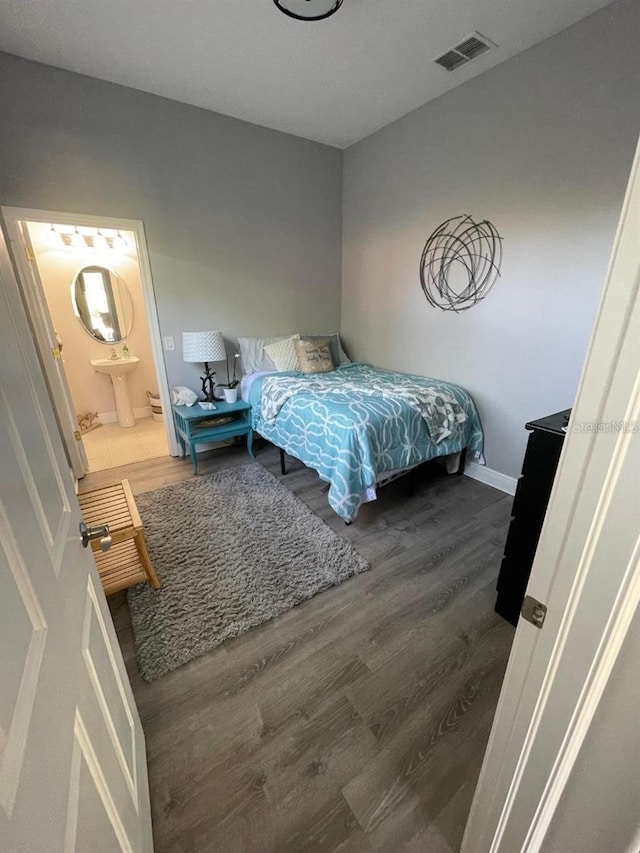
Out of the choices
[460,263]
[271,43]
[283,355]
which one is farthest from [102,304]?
[460,263]

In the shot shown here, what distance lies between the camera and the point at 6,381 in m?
0.57

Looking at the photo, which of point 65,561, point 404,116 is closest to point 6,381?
point 65,561

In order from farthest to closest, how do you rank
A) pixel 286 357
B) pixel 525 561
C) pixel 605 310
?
pixel 286 357
pixel 525 561
pixel 605 310

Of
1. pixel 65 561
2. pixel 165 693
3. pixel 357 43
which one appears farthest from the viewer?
pixel 357 43

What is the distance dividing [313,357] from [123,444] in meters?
2.20

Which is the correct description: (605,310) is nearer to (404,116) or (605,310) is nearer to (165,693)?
(165,693)

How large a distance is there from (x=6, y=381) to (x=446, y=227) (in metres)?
3.10

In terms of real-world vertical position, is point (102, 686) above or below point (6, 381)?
below

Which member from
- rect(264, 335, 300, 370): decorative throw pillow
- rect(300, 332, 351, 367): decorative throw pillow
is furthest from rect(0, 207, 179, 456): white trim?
rect(300, 332, 351, 367): decorative throw pillow

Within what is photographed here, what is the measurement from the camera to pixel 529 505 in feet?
4.94

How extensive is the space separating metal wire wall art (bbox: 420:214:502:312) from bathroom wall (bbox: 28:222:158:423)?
2.87m

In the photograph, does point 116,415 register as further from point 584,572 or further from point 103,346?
point 584,572

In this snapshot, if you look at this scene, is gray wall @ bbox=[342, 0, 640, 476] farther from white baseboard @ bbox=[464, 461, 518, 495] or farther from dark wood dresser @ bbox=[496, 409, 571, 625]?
dark wood dresser @ bbox=[496, 409, 571, 625]

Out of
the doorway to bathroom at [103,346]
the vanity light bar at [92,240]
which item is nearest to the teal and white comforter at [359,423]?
the doorway to bathroom at [103,346]
